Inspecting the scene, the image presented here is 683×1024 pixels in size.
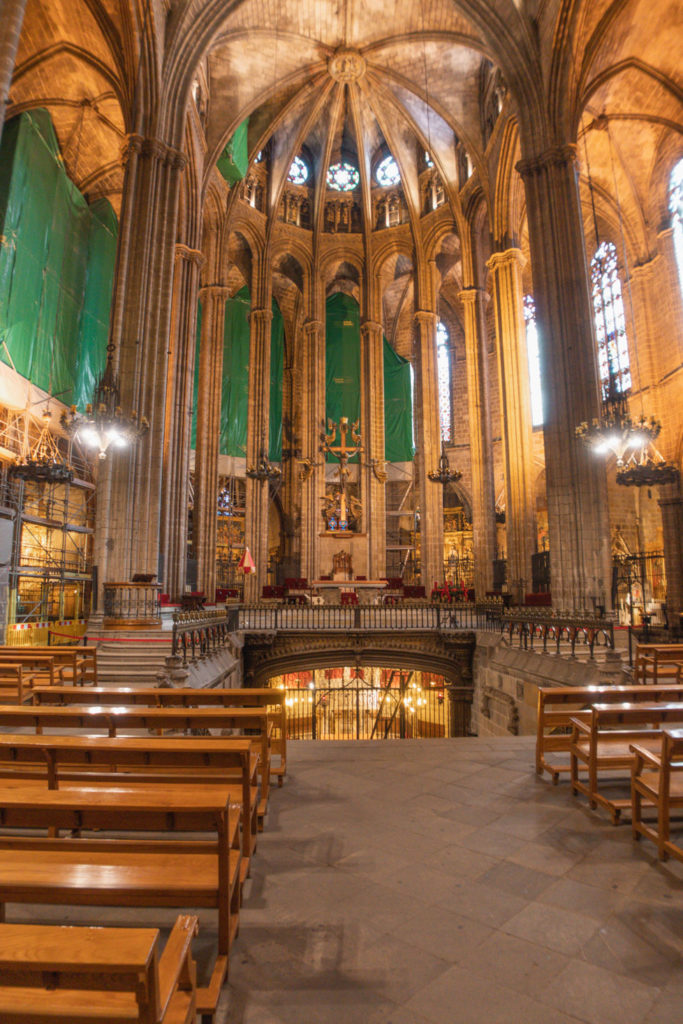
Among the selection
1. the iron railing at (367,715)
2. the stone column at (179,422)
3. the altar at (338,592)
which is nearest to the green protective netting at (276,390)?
the stone column at (179,422)

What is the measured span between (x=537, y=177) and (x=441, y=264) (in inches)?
517

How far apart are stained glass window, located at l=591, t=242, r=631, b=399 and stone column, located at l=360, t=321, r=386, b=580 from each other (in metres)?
8.58

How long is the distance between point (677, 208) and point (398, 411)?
520 inches

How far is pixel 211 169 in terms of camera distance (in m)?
19.6

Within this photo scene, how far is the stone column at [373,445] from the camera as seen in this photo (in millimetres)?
23281

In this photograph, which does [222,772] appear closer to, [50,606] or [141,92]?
[141,92]

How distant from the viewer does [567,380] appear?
509 inches

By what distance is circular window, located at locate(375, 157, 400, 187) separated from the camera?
26.1 meters

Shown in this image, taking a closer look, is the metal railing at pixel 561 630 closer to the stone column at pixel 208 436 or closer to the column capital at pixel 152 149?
the stone column at pixel 208 436

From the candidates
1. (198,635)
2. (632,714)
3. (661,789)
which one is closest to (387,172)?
(198,635)

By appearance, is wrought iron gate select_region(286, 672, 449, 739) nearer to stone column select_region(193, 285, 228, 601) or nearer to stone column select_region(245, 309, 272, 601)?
stone column select_region(245, 309, 272, 601)

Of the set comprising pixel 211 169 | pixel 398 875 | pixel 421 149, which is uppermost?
pixel 421 149

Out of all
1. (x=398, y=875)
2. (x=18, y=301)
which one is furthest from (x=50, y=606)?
(x=398, y=875)

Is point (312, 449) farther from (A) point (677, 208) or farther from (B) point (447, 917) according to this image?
(B) point (447, 917)
